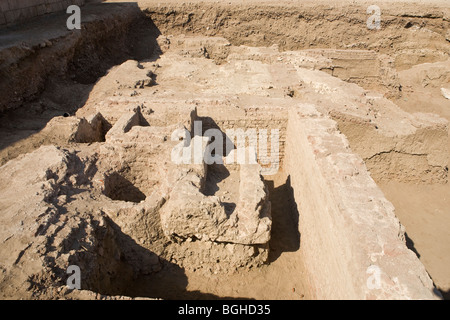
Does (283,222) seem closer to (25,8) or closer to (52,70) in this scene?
(52,70)

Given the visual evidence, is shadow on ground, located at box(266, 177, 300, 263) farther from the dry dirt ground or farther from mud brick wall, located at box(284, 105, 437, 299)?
mud brick wall, located at box(284, 105, 437, 299)

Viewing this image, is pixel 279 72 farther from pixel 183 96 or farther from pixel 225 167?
pixel 225 167

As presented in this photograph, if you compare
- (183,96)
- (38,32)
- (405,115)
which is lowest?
(405,115)

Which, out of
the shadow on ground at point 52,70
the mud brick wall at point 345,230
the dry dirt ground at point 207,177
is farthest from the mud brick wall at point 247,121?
the shadow on ground at point 52,70

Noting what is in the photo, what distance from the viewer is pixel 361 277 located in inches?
98.4

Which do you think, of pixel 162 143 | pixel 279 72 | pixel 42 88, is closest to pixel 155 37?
pixel 42 88

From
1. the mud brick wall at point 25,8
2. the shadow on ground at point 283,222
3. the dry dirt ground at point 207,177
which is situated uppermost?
the mud brick wall at point 25,8

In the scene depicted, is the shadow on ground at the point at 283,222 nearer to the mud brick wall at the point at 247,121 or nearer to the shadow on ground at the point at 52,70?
the mud brick wall at the point at 247,121

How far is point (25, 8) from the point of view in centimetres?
960

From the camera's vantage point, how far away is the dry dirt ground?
132 inches

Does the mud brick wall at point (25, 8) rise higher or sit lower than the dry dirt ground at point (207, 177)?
higher

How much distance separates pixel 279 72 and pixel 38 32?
23.1 ft

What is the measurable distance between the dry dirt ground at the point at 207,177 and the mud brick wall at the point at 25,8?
126 cm

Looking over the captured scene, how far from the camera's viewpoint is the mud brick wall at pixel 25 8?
8.71 meters
